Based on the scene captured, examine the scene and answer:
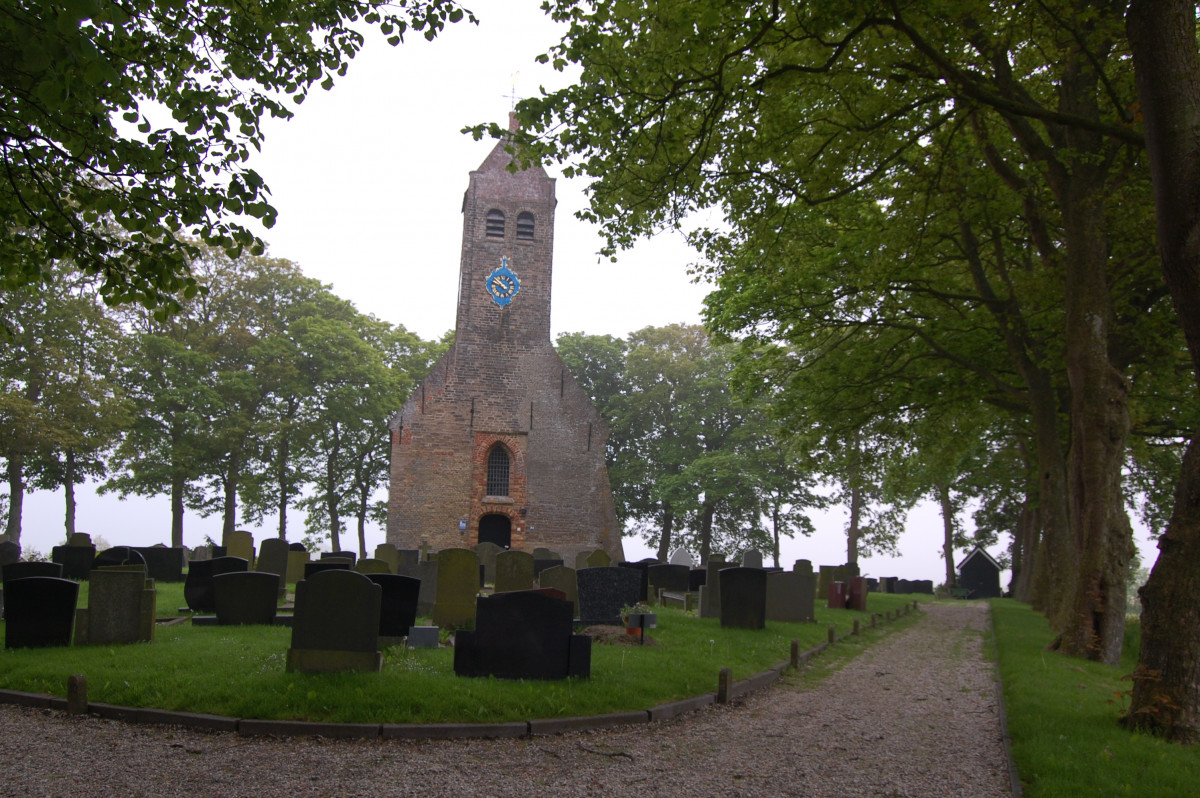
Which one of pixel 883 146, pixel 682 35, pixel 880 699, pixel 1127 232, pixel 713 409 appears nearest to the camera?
pixel 682 35

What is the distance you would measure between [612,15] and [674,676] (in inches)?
254

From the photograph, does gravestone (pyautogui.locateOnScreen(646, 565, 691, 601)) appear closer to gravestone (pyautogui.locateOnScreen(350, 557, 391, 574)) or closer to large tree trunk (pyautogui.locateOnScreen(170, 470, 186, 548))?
gravestone (pyautogui.locateOnScreen(350, 557, 391, 574))

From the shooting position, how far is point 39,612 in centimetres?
903

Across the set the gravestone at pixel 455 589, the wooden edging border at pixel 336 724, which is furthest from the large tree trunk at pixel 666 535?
the wooden edging border at pixel 336 724

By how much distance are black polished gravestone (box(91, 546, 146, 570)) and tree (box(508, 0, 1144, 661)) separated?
11510 mm

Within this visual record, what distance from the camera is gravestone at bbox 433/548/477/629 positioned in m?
11.8

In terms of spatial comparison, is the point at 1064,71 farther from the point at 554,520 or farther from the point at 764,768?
the point at 554,520

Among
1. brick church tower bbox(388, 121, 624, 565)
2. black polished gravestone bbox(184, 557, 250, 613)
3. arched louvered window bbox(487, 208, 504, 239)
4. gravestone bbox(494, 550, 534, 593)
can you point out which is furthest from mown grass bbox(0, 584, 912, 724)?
arched louvered window bbox(487, 208, 504, 239)

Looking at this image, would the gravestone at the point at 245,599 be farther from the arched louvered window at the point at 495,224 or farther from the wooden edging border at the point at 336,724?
the arched louvered window at the point at 495,224

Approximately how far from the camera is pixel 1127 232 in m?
12.9

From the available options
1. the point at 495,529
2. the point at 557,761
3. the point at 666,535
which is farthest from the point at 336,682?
the point at 666,535

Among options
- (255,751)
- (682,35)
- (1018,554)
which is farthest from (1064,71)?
(1018,554)

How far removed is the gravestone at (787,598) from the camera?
49.5 feet

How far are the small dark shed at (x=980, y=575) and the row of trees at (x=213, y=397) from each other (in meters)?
24.4
